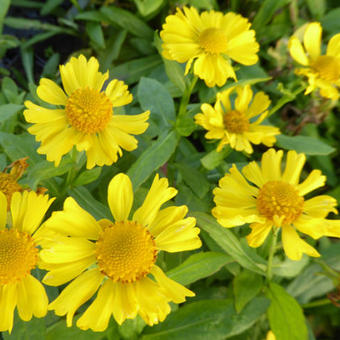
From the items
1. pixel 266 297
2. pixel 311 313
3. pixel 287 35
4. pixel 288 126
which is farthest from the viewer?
pixel 287 35

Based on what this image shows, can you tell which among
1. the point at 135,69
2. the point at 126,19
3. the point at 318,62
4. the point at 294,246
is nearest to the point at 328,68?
the point at 318,62

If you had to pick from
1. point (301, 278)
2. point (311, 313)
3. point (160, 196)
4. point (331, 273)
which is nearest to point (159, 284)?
point (160, 196)

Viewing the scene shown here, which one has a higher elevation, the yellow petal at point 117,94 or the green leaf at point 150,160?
the yellow petal at point 117,94

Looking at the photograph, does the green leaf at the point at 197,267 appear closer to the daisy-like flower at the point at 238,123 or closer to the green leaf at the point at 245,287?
the green leaf at the point at 245,287

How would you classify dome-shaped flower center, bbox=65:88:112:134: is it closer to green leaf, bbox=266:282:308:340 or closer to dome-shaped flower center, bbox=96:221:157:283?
dome-shaped flower center, bbox=96:221:157:283

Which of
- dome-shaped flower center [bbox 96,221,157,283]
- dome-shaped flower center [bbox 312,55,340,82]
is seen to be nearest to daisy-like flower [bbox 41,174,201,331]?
dome-shaped flower center [bbox 96,221,157,283]

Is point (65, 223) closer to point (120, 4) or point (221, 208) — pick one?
point (221, 208)

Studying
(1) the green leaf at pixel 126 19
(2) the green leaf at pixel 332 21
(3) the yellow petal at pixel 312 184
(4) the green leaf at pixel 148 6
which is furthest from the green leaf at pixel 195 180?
(2) the green leaf at pixel 332 21
